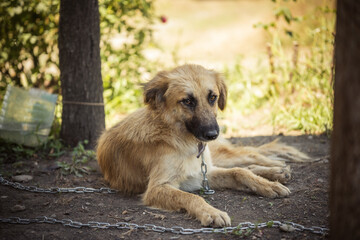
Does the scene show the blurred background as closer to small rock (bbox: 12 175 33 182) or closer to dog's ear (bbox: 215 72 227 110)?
small rock (bbox: 12 175 33 182)

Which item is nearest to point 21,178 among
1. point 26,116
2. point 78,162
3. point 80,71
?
point 78,162

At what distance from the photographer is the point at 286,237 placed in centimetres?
268

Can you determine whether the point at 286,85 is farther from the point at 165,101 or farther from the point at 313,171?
the point at 165,101

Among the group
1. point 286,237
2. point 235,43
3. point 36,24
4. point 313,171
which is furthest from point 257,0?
point 286,237

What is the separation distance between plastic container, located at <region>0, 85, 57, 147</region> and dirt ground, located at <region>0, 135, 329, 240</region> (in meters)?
0.71

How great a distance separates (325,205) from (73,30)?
3.73 m

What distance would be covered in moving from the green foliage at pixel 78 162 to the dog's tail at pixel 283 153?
238 cm

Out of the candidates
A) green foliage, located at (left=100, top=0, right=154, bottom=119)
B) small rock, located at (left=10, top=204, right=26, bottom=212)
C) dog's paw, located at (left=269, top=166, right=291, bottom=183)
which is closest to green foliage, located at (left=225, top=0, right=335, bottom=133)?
dog's paw, located at (left=269, top=166, right=291, bottom=183)

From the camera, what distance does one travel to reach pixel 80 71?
15.5 ft

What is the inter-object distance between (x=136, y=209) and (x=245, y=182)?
120cm

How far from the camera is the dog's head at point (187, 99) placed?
3.45m

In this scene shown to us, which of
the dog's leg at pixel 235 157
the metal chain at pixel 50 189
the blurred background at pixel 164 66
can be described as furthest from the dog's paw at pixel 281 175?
the metal chain at pixel 50 189

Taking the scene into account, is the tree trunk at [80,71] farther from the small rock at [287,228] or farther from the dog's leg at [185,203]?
the small rock at [287,228]

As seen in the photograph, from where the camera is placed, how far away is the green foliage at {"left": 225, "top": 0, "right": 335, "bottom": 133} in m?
5.71
